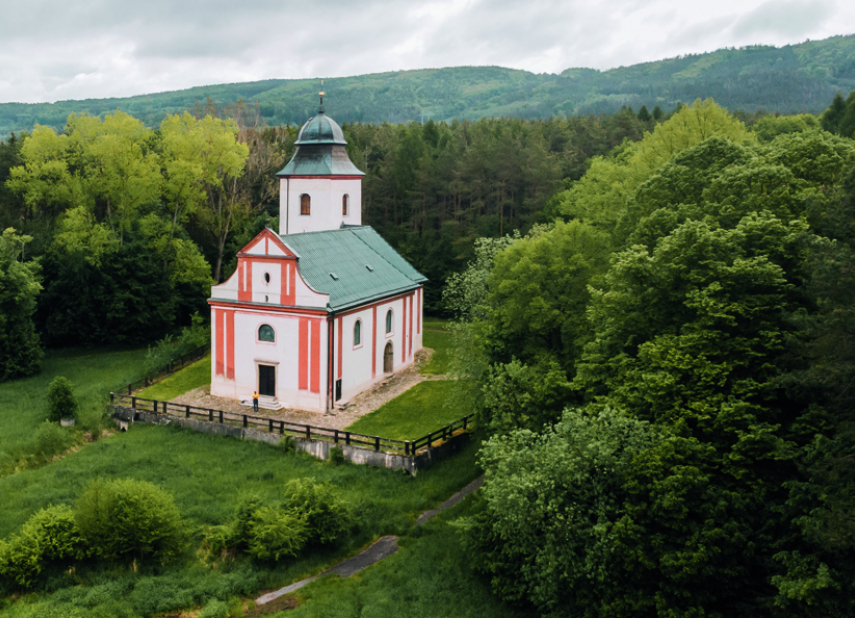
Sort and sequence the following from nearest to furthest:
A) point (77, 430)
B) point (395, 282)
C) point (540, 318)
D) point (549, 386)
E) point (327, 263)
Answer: point (549, 386) → point (540, 318) → point (77, 430) → point (327, 263) → point (395, 282)

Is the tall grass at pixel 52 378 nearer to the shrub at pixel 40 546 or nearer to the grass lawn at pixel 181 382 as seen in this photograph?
the grass lawn at pixel 181 382

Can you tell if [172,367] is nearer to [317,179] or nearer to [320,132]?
[317,179]

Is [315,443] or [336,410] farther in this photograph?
[336,410]

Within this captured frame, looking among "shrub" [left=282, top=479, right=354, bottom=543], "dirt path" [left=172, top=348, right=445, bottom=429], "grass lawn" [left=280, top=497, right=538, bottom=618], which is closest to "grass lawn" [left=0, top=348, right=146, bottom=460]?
"dirt path" [left=172, top=348, right=445, bottom=429]

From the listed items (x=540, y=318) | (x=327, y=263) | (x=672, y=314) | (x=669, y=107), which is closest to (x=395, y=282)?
(x=327, y=263)

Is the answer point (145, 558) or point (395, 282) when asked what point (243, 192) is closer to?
point (395, 282)

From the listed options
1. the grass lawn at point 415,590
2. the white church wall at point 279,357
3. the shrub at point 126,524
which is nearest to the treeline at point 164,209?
the white church wall at point 279,357

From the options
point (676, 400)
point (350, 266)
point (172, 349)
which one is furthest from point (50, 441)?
point (676, 400)
